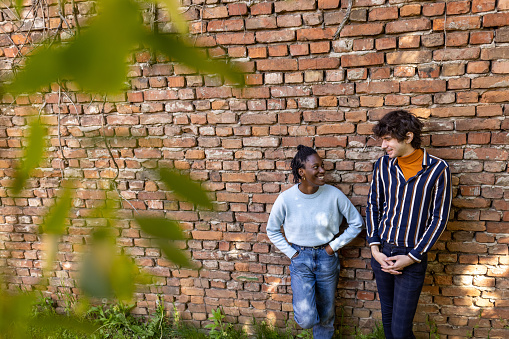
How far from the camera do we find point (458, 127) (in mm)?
2480

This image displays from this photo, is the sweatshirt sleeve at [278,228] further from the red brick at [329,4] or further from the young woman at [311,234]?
the red brick at [329,4]

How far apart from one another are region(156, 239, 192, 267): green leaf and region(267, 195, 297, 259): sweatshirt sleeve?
82.0 inches

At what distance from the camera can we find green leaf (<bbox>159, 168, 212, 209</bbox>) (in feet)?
1.92

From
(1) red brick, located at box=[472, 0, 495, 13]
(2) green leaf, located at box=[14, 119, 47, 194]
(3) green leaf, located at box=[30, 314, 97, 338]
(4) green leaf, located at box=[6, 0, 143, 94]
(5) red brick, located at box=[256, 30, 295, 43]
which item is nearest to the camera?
(4) green leaf, located at box=[6, 0, 143, 94]

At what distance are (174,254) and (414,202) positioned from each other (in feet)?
7.02

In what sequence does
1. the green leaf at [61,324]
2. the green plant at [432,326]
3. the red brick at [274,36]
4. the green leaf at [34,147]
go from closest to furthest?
the green leaf at [34,147] < the green leaf at [61,324] < the red brick at [274,36] < the green plant at [432,326]

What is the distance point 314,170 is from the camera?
99.0 inches

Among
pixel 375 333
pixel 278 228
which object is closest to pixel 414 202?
pixel 278 228

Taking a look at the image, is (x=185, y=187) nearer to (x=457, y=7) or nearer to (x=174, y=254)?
(x=174, y=254)

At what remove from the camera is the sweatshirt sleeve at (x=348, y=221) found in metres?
2.68

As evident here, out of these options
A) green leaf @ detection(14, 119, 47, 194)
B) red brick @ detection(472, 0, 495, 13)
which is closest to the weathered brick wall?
red brick @ detection(472, 0, 495, 13)

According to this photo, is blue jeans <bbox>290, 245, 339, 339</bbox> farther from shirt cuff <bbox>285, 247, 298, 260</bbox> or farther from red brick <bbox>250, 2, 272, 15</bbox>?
red brick <bbox>250, 2, 272, 15</bbox>

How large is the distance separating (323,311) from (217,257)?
3.53ft

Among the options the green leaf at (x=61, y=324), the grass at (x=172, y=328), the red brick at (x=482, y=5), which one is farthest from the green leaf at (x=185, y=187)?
the grass at (x=172, y=328)
